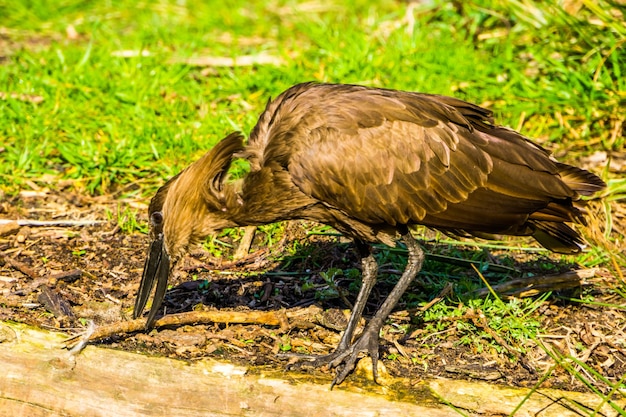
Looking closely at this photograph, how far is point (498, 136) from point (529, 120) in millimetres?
2747

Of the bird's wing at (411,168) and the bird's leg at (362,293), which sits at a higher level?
the bird's wing at (411,168)

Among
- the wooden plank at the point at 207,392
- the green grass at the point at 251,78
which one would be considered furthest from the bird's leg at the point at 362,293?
the green grass at the point at 251,78

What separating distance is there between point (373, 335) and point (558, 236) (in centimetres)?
133

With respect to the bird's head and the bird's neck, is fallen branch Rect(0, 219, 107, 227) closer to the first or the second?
the bird's head

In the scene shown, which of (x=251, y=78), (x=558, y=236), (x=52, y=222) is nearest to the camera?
(x=558, y=236)

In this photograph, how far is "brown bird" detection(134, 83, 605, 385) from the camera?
5.24 m

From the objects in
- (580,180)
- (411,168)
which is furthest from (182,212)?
(580,180)

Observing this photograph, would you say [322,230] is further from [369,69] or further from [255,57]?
[255,57]

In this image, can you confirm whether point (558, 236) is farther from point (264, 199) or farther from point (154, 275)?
point (154, 275)

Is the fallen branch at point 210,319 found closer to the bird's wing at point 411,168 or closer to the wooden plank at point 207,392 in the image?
the wooden plank at point 207,392

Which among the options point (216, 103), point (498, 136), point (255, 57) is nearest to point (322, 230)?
point (498, 136)

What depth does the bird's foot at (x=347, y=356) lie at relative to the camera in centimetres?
498

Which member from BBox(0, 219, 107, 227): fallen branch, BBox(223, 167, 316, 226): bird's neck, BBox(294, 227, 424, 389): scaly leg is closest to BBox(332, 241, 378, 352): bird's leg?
BBox(294, 227, 424, 389): scaly leg

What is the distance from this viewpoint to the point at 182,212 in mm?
5578
